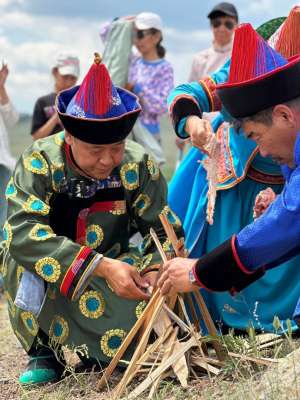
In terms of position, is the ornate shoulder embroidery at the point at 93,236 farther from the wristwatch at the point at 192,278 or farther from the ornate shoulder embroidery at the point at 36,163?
the wristwatch at the point at 192,278

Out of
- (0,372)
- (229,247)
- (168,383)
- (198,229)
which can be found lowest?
(0,372)

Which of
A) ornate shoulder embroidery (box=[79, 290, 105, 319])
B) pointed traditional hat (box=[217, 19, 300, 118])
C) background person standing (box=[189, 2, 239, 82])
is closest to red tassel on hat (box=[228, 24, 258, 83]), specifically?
pointed traditional hat (box=[217, 19, 300, 118])

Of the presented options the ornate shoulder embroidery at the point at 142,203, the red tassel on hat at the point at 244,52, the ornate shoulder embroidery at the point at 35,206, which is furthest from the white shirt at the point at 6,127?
the red tassel on hat at the point at 244,52

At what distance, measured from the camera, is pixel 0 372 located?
3.94 meters

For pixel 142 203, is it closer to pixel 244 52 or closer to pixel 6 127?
pixel 244 52

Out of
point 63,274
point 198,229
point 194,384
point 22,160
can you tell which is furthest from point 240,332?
point 22,160

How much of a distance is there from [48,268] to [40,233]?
15 cm

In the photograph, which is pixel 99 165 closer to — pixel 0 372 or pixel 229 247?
pixel 229 247

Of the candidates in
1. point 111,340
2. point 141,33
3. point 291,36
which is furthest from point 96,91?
point 141,33

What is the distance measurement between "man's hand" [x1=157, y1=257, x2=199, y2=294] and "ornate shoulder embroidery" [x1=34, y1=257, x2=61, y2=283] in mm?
497

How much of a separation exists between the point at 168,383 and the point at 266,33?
1.78 metres

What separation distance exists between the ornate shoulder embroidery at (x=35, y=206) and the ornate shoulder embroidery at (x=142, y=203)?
462 millimetres

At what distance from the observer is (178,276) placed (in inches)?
121

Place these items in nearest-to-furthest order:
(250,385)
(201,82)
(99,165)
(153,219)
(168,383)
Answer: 1. (250,385)
2. (168,383)
3. (99,165)
4. (153,219)
5. (201,82)
